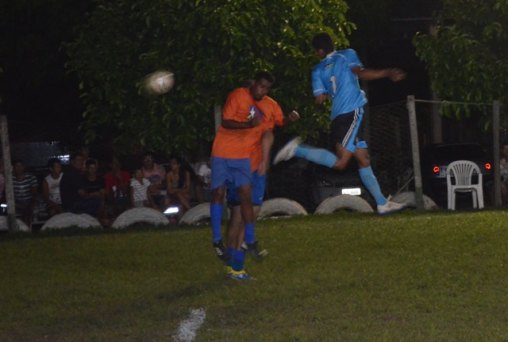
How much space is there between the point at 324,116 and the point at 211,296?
11174mm

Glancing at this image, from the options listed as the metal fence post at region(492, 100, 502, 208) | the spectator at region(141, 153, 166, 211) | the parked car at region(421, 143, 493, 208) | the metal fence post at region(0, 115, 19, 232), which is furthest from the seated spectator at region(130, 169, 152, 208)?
the parked car at region(421, 143, 493, 208)

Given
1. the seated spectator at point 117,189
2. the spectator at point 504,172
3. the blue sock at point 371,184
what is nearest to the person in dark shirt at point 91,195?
the seated spectator at point 117,189

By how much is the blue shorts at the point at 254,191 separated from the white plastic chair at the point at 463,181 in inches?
379

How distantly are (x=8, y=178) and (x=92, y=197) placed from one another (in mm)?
2417

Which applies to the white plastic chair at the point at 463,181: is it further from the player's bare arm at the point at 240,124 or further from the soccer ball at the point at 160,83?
the player's bare arm at the point at 240,124

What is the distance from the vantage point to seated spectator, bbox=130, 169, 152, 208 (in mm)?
21266

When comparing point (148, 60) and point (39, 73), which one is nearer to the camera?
point (148, 60)

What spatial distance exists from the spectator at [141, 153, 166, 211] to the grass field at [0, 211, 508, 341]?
4.59m

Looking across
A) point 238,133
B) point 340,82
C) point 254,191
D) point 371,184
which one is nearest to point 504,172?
point 371,184

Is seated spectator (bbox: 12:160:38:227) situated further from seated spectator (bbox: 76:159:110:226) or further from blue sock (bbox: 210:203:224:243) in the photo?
blue sock (bbox: 210:203:224:243)

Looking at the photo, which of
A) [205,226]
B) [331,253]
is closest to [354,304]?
[331,253]

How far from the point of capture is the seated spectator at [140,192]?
69.8ft

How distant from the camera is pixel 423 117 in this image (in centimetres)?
4044

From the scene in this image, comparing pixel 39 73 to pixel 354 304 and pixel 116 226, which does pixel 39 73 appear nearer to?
pixel 116 226
